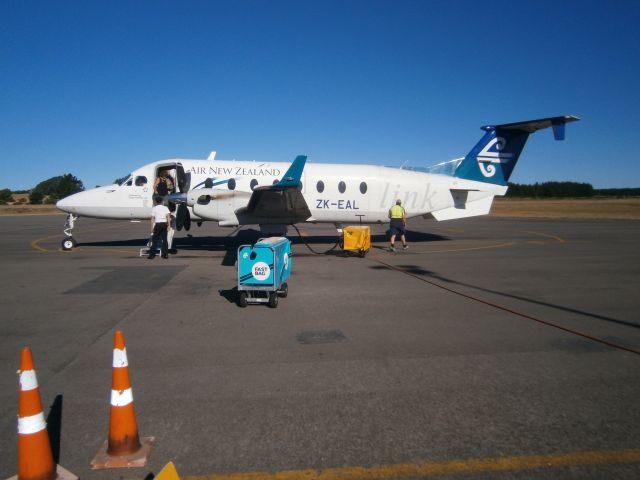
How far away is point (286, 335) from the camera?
20.2 ft

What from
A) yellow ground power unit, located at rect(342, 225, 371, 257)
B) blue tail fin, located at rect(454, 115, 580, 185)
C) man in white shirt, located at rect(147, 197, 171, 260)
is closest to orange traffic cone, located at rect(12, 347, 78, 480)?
man in white shirt, located at rect(147, 197, 171, 260)

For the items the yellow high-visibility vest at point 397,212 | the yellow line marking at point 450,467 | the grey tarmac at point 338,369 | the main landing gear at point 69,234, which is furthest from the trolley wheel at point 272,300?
the main landing gear at point 69,234

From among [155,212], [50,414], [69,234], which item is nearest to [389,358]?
[50,414]

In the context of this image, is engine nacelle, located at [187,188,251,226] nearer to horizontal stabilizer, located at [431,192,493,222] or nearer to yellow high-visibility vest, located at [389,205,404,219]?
yellow high-visibility vest, located at [389,205,404,219]

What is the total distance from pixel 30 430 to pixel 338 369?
9.91 feet

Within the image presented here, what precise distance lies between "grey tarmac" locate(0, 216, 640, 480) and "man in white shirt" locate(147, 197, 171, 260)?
3085 millimetres

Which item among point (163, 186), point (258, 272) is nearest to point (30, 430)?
point (258, 272)

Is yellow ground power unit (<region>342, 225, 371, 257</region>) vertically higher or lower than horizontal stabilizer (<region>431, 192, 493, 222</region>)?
lower

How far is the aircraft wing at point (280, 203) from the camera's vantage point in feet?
44.1

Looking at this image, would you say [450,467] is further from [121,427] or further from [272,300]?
[272,300]

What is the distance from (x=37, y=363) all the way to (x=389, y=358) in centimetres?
422

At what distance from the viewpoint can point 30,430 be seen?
107 inches

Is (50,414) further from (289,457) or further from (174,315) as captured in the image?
(174,315)

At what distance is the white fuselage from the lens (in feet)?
50.9
